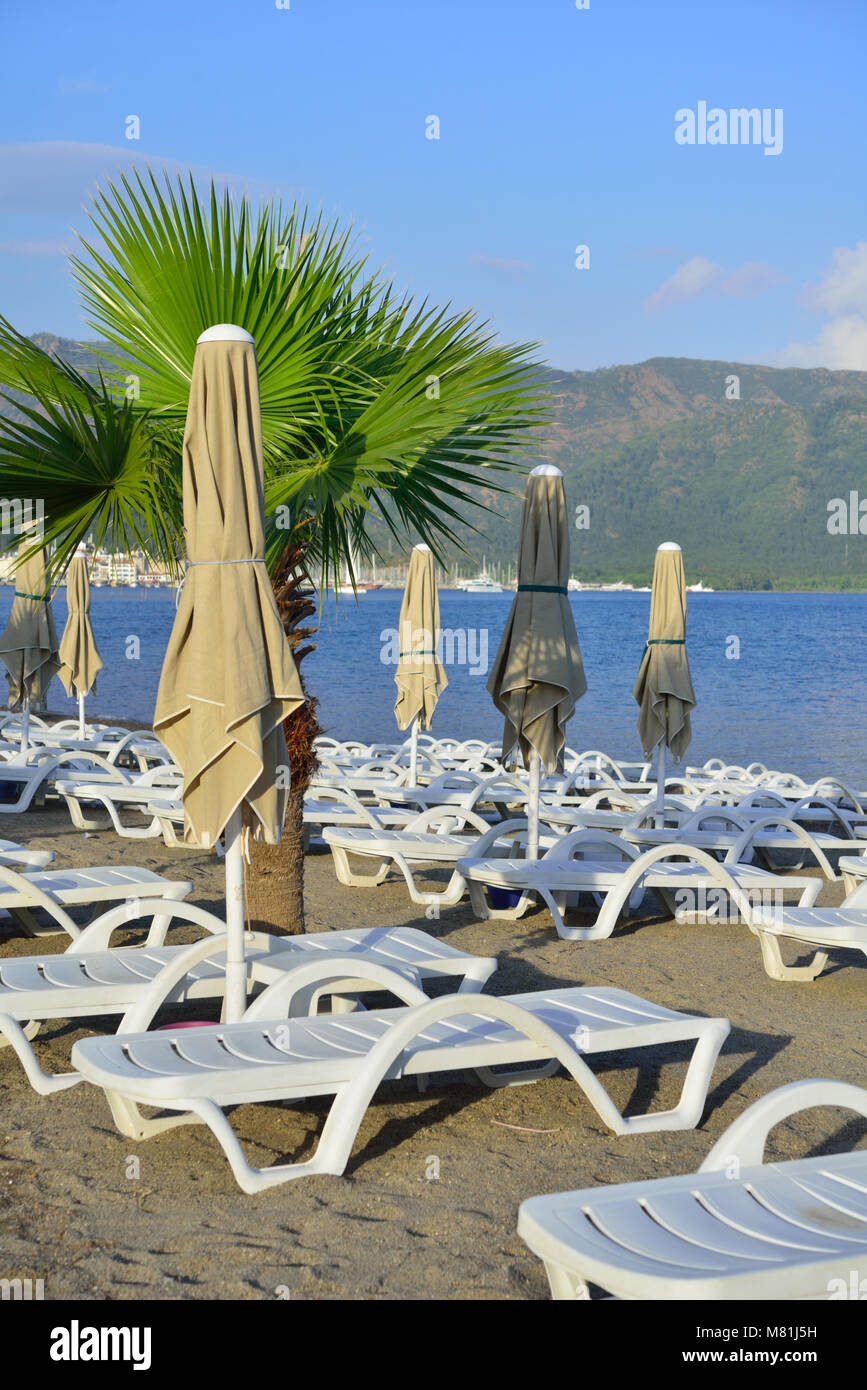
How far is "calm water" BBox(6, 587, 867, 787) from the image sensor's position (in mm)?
25766

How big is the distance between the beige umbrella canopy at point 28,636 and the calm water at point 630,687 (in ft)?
16.9

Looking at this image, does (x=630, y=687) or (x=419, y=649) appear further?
(x=630, y=687)

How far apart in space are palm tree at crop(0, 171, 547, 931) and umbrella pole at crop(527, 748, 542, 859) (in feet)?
5.88

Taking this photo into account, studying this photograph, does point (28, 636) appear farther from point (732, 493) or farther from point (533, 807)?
point (732, 493)

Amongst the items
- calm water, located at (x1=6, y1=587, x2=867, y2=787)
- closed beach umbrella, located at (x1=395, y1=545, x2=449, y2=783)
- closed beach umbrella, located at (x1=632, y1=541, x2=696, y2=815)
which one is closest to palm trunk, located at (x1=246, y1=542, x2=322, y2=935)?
calm water, located at (x1=6, y1=587, x2=867, y2=787)

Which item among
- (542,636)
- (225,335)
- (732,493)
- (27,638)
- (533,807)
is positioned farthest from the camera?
(732,493)

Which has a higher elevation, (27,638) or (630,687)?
(27,638)

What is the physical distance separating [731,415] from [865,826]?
133m

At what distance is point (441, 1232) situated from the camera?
2.84 meters

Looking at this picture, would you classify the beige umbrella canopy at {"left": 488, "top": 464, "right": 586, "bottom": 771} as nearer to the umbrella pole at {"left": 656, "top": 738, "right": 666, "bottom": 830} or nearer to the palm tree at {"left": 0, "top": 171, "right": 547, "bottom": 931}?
the palm tree at {"left": 0, "top": 171, "right": 547, "bottom": 931}

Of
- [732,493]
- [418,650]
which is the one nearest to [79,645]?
[418,650]

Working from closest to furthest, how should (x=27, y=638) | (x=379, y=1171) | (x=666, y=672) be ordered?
1. (x=379, y=1171)
2. (x=666, y=672)
3. (x=27, y=638)

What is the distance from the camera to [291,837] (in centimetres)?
546

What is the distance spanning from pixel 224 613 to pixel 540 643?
332cm
